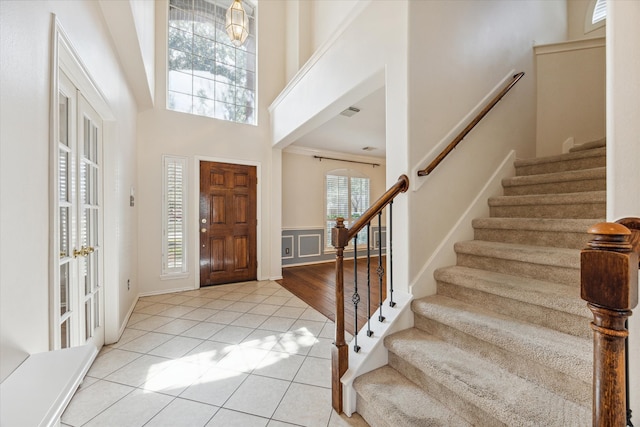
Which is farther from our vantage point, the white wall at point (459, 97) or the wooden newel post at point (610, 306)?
the white wall at point (459, 97)

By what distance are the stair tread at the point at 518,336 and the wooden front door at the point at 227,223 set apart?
3268mm

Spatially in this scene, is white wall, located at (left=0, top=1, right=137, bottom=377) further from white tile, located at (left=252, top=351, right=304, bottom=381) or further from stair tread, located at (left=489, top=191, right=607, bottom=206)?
stair tread, located at (left=489, top=191, right=607, bottom=206)

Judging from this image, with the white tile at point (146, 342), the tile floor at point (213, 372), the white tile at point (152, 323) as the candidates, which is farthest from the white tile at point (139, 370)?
the white tile at point (152, 323)

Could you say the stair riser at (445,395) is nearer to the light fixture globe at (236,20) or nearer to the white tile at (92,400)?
the white tile at (92,400)

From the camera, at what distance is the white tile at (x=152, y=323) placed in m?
2.64

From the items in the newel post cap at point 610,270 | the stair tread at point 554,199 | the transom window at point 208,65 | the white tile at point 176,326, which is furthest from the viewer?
the transom window at point 208,65

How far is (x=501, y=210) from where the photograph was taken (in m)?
2.25

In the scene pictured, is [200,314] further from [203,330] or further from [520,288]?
[520,288]

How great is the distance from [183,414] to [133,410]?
32 cm

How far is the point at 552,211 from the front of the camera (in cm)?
195

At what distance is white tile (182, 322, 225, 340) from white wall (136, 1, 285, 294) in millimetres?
1440

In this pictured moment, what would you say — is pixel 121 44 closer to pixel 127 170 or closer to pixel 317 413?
pixel 127 170

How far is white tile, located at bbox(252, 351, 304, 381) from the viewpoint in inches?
74.2

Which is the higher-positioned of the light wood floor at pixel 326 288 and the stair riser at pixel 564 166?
the stair riser at pixel 564 166
